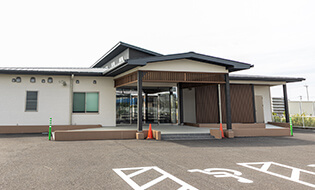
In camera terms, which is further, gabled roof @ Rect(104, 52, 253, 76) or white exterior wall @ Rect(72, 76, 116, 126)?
white exterior wall @ Rect(72, 76, 116, 126)

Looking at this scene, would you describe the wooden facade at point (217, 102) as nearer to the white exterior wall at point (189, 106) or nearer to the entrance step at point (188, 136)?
the white exterior wall at point (189, 106)

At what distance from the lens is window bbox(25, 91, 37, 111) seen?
12984 millimetres

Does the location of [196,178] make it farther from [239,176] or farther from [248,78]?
[248,78]

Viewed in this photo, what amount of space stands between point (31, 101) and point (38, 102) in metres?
0.44

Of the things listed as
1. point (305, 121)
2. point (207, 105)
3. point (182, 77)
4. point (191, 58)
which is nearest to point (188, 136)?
point (182, 77)

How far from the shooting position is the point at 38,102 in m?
13.0

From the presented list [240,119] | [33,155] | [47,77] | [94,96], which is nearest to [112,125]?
[94,96]

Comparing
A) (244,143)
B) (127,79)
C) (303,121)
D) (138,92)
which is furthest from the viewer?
(303,121)

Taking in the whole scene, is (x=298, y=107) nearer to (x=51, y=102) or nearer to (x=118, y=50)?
(x=118, y=50)

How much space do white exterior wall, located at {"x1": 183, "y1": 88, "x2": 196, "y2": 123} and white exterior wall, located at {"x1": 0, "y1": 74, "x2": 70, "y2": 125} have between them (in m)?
8.28

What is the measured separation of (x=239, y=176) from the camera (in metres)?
4.53

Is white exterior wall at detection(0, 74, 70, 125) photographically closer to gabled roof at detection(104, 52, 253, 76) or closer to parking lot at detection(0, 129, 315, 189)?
gabled roof at detection(104, 52, 253, 76)

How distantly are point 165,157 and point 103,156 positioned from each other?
1931 mm

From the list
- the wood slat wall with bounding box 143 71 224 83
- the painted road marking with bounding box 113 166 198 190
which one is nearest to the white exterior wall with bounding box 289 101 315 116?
the wood slat wall with bounding box 143 71 224 83
